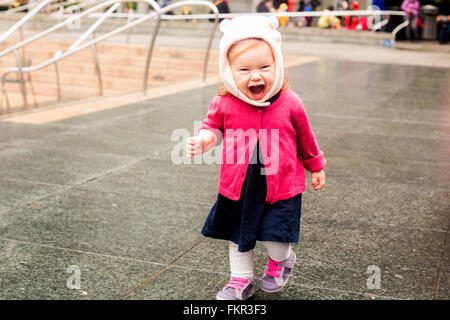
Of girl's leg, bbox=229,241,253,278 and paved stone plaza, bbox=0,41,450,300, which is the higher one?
girl's leg, bbox=229,241,253,278

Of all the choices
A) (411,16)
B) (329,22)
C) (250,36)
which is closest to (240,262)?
(250,36)

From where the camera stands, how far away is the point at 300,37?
2369 centimetres

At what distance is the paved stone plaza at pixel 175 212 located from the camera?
3.42 metres

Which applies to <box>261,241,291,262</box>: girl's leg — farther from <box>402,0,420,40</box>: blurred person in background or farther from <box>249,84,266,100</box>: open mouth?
<box>402,0,420,40</box>: blurred person in background

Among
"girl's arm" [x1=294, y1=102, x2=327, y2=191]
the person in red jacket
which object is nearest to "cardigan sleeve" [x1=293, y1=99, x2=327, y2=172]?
"girl's arm" [x1=294, y1=102, x2=327, y2=191]

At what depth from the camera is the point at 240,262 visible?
10.4ft

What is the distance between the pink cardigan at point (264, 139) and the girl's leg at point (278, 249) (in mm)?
226

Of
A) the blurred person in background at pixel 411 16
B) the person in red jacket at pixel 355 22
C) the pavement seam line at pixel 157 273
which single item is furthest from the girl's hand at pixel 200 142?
the blurred person in background at pixel 411 16

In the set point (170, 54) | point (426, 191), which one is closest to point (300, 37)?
point (170, 54)

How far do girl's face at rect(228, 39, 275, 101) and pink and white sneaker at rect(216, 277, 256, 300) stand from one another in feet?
2.83

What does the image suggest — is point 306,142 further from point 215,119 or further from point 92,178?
point 92,178

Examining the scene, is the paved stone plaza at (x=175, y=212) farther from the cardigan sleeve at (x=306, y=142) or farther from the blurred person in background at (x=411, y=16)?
the blurred person in background at (x=411, y=16)

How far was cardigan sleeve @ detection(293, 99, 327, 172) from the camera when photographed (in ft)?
10.1
